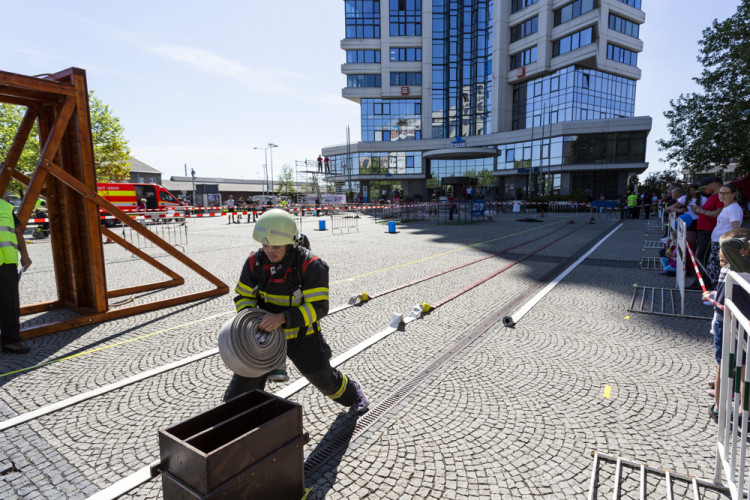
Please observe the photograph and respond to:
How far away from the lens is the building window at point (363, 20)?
61781 mm

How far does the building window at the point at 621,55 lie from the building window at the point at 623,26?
194 centimetres

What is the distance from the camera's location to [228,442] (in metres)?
2.12

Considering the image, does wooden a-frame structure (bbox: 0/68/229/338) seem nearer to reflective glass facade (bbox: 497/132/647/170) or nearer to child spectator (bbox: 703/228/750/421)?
child spectator (bbox: 703/228/750/421)

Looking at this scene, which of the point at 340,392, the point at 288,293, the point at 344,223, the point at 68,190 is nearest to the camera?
the point at 288,293

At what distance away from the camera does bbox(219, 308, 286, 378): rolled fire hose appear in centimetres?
247

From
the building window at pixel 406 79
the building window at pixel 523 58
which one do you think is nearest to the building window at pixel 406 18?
the building window at pixel 406 79

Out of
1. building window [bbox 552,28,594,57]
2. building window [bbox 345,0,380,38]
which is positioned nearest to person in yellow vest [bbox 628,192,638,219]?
building window [bbox 552,28,594,57]

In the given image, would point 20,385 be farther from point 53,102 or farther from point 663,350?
point 663,350

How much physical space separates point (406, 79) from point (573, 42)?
2395cm

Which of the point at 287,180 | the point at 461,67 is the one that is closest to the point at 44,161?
the point at 461,67

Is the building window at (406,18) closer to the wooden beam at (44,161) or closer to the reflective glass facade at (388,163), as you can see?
the reflective glass facade at (388,163)

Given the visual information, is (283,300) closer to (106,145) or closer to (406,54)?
(106,145)

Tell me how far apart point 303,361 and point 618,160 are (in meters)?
55.4

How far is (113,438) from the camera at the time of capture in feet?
10.2
